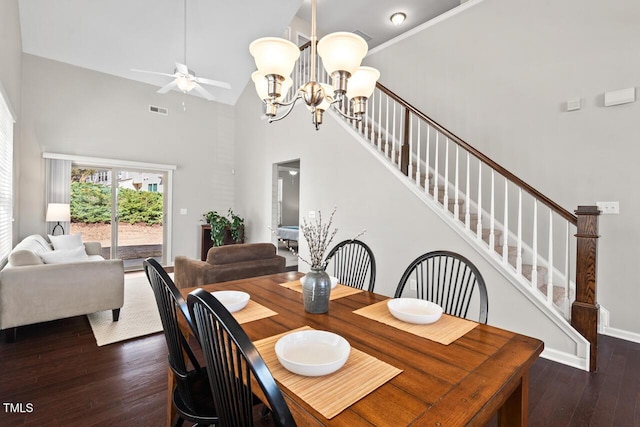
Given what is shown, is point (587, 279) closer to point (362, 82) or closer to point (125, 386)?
point (362, 82)

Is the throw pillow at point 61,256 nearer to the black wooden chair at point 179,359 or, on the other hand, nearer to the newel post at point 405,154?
the black wooden chair at point 179,359

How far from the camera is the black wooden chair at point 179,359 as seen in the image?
1168 millimetres

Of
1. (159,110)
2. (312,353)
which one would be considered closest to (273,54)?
(312,353)

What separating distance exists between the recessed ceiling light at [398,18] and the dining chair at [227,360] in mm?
6254

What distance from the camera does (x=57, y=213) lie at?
15.1 feet

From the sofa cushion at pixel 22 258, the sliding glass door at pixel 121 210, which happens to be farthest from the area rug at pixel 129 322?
the sliding glass door at pixel 121 210

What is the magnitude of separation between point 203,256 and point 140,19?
14.1 ft

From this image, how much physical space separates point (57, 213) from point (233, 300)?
462 cm

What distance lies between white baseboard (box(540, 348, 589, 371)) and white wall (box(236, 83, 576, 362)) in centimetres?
3

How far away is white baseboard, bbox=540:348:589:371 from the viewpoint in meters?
2.35

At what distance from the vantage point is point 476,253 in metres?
2.91

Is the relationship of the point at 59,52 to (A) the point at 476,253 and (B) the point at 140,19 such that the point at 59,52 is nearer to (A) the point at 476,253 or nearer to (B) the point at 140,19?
(B) the point at 140,19

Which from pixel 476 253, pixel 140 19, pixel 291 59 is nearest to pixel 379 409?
pixel 291 59

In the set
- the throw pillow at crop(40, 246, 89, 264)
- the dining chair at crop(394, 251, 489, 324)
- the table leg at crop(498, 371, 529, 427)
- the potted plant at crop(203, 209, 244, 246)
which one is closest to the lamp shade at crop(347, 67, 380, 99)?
the dining chair at crop(394, 251, 489, 324)
